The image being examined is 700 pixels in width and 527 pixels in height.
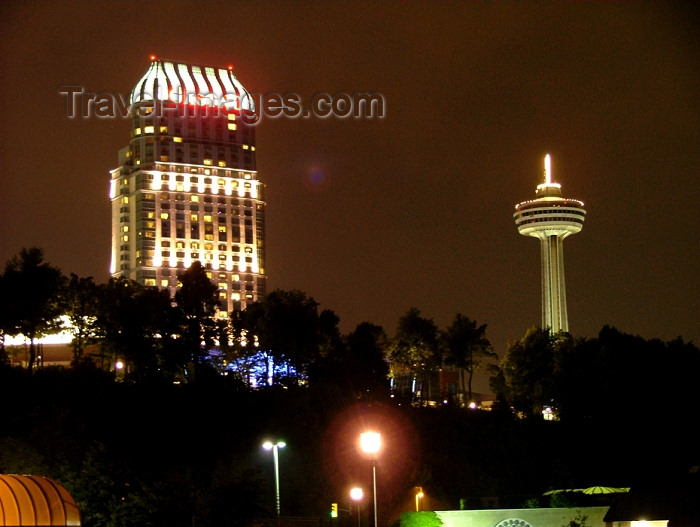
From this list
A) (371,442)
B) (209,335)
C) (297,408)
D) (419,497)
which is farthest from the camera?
(209,335)

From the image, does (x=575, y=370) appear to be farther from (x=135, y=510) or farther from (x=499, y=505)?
(x=135, y=510)

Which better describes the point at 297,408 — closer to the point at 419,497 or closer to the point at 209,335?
the point at 419,497

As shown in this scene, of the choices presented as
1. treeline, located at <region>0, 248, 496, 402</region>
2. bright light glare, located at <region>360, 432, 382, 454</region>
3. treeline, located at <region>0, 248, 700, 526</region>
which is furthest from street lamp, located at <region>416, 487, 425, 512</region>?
bright light glare, located at <region>360, 432, 382, 454</region>

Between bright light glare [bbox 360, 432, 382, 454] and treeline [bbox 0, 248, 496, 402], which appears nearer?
bright light glare [bbox 360, 432, 382, 454]

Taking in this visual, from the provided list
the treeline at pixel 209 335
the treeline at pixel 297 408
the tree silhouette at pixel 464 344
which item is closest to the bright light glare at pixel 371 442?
the treeline at pixel 297 408

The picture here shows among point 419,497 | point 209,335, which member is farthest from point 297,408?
point 209,335

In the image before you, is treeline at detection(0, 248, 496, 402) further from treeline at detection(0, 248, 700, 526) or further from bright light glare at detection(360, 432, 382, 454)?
bright light glare at detection(360, 432, 382, 454)

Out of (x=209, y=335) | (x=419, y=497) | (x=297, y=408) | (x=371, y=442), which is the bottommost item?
(x=419, y=497)

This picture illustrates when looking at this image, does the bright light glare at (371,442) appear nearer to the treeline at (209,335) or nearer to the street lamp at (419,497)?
the street lamp at (419,497)

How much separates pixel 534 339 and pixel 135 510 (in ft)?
250

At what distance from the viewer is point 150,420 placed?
63.2m

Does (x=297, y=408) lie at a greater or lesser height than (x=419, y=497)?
greater

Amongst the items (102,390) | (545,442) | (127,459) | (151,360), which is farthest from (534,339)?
(127,459)

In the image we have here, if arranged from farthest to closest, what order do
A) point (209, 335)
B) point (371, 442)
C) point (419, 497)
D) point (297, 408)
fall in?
point (209, 335), point (297, 408), point (419, 497), point (371, 442)
